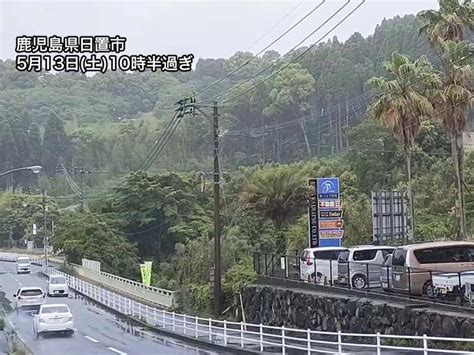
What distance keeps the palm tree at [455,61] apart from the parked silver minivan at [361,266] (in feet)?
21.1

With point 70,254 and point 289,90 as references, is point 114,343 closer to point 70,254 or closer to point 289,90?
point 70,254

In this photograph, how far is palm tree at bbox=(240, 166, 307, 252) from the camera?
52406mm

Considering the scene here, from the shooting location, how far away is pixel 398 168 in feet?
212

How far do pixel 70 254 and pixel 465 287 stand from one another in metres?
67.3

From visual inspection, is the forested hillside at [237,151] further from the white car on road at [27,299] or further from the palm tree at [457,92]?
the white car on road at [27,299]

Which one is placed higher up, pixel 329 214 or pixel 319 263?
pixel 329 214

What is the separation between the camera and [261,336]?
23.6 meters

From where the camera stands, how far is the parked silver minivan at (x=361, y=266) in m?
29.7

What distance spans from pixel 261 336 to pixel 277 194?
29326 millimetres

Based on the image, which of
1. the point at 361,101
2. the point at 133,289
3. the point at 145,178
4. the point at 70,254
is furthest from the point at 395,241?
the point at 361,101

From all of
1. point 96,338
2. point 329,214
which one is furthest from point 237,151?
point 96,338

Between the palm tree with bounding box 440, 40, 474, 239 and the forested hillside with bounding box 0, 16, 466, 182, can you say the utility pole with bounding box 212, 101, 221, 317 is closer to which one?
the palm tree with bounding box 440, 40, 474, 239

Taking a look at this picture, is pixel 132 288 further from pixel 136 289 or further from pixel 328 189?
pixel 328 189

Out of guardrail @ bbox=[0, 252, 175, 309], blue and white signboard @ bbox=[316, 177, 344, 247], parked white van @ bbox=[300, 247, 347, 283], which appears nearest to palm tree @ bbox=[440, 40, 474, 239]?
blue and white signboard @ bbox=[316, 177, 344, 247]
